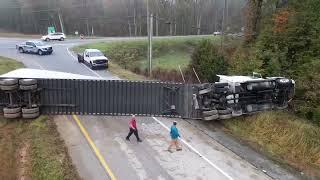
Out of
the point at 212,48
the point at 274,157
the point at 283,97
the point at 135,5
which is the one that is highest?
the point at 135,5

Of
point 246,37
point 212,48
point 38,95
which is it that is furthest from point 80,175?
point 246,37

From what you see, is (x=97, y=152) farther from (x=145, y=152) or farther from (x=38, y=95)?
(x=38, y=95)

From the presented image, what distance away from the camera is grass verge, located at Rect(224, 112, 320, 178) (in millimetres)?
16562

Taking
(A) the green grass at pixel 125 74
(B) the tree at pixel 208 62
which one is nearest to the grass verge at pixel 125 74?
(A) the green grass at pixel 125 74

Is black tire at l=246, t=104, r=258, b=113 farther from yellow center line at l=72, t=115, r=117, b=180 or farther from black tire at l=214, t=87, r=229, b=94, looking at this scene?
yellow center line at l=72, t=115, r=117, b=180

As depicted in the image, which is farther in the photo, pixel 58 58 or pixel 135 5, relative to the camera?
pixel 135 5

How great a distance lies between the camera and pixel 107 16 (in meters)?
90.8

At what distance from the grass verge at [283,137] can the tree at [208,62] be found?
10.4 metres

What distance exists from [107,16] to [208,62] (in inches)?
2542

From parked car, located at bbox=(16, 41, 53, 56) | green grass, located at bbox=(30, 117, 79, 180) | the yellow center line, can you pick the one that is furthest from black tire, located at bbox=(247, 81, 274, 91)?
parked car, located at bbox=(16, 41, 53, 56)

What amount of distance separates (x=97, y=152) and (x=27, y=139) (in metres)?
3.53

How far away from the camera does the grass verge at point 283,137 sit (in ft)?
54.3

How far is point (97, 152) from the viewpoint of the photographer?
1548cm

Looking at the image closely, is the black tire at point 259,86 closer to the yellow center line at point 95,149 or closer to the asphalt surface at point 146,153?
the asphalt surface at point 146,153
